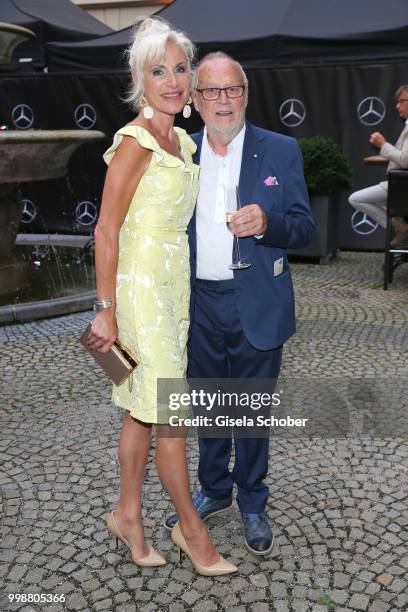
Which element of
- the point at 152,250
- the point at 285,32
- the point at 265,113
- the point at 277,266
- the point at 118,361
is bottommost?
the point at 118,361

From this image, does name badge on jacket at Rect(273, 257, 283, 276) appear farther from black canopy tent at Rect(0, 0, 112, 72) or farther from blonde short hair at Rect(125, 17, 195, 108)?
black canopy tent at Rect(0, 0, 112, 72)

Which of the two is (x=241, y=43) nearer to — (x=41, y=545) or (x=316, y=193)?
(x=316, y=193)

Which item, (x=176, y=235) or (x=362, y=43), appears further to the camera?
(x=362, y=43)

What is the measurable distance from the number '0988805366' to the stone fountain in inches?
154

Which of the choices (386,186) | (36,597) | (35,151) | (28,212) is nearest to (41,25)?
(28,212)

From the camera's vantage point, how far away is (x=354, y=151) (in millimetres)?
9508

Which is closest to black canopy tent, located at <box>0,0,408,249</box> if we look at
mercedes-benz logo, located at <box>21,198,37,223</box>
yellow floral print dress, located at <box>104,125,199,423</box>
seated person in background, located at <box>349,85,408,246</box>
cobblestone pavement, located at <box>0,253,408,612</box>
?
mercedes-benz logo, located at <box>21,198,37,223</box>

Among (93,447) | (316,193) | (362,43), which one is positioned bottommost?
(93,447)

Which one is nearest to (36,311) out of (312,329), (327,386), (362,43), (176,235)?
(312,329)

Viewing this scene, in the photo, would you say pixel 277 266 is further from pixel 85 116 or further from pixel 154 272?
pixel 85 116

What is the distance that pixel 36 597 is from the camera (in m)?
2.62

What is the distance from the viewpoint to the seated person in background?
757 cm

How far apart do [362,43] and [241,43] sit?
5.58 ft

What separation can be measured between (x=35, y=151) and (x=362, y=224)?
4.81 metres
